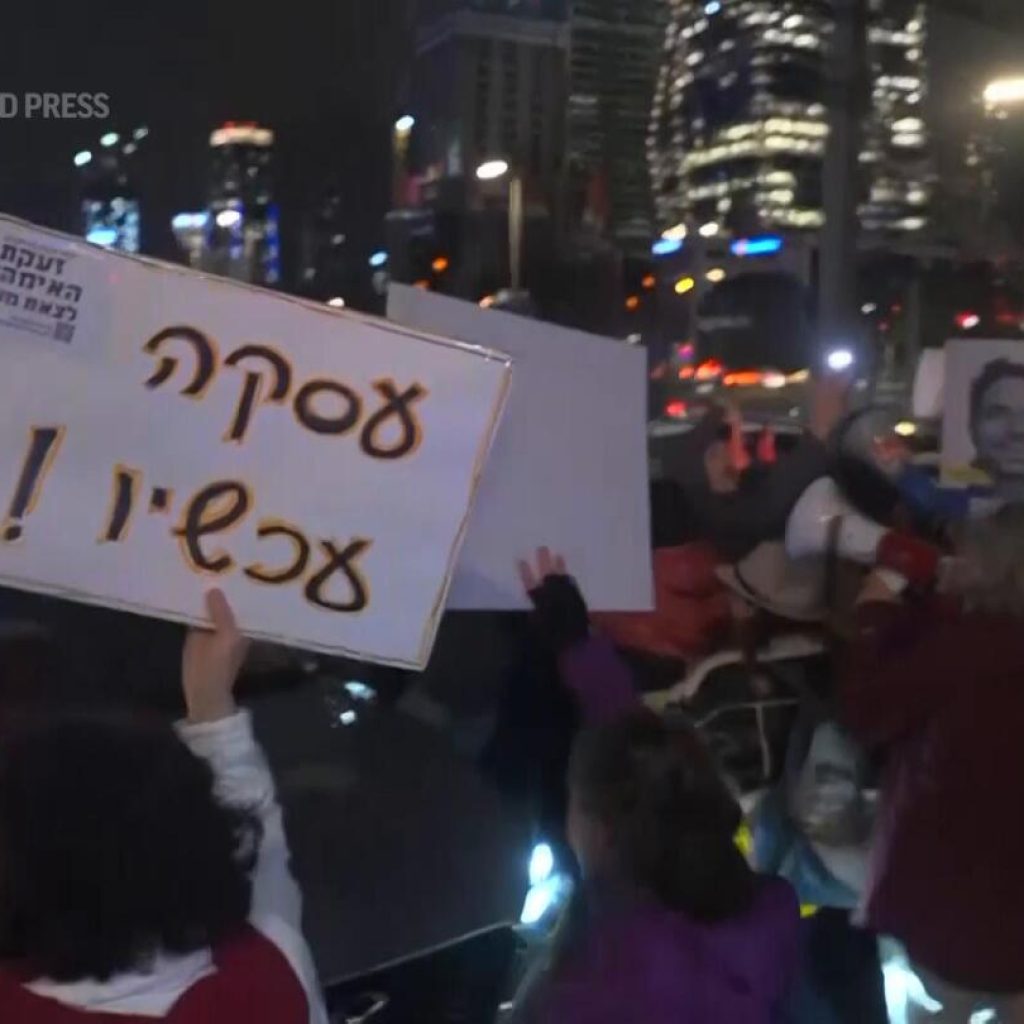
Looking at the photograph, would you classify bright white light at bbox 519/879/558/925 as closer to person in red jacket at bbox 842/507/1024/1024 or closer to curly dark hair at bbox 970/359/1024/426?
person in red jacket at bbox 842/507/1024/1024

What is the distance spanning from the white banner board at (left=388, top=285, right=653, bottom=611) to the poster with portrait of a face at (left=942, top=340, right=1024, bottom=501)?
1.17 m

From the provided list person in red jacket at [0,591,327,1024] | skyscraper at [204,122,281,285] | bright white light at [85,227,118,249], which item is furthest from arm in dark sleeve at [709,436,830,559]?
person in red jacket at [0,591,327,1024]

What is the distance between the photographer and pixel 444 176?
330cm

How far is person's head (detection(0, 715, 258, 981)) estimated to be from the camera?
134 centimetres

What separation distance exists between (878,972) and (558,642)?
899 millimetres

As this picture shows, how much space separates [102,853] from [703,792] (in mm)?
741

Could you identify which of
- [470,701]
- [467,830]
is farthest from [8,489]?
[470,701]

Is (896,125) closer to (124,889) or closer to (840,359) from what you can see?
(840,359)

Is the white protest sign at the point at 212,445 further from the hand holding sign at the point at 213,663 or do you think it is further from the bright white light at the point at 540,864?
the bright white light at the point at 540,864

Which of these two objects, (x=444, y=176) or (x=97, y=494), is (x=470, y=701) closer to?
(x=444, y=176)

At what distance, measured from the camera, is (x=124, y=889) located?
1346mm

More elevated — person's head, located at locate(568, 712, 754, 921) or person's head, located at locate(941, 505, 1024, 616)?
person's head, located at locate(941, 505, 1024, 616)

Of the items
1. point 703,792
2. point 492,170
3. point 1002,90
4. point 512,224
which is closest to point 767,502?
point 512,224

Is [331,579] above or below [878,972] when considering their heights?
above
